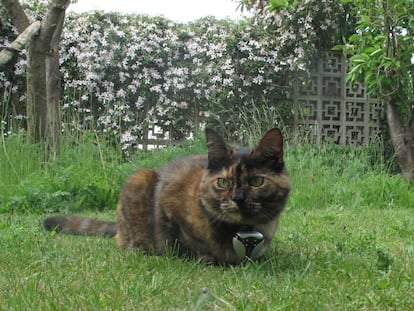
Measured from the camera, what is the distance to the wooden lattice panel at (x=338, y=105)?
9602mm

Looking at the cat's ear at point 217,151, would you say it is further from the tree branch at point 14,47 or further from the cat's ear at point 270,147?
the tree branch at point 14,47

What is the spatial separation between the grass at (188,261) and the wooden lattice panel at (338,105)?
11.9 feet

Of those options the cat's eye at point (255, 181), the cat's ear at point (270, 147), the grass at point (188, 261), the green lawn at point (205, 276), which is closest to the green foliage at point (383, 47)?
the grass at point (188, 261)

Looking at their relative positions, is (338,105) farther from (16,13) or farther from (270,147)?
(270,147)

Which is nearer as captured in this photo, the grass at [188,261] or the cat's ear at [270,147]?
the grass at [188,261]

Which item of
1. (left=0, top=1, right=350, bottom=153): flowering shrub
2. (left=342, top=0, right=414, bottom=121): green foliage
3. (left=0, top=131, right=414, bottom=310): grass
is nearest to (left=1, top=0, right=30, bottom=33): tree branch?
(left=0, top=131, right=414, bottom=310): grass

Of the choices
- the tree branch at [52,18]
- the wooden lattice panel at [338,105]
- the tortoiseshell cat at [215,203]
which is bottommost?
the tortoiseshell cat at [215,203]

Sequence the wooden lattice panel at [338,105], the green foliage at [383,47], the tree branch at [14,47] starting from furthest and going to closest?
the wooden lattice panel at [338,105]
the green foliage at [383,47]
the tree branch at [14,47]

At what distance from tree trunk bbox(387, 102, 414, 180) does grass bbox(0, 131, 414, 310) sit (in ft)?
4.56

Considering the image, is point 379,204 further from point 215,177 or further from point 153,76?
point 153,76

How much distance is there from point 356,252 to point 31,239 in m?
2.08

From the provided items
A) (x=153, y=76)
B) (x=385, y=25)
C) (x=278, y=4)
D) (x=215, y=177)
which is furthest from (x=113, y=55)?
(x=215, y=177)

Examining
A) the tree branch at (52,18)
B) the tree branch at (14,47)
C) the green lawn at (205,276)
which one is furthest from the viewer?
Result: the tree branch at (52,18)

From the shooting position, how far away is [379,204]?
19.2 ft
